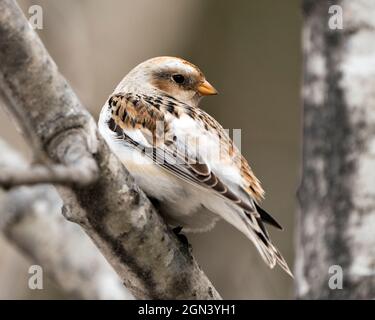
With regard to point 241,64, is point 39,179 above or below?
above

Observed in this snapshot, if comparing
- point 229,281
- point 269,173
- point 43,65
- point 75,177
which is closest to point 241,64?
point 269,173

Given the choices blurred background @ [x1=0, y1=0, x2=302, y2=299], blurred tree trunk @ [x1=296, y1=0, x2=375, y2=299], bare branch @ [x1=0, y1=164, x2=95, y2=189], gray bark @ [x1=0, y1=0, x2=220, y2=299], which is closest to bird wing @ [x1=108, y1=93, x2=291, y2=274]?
gray bark @ [x1=0, y1=0, x2=220, y2=299]

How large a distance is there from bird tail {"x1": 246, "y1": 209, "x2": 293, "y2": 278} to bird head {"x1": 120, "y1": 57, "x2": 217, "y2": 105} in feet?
5.14

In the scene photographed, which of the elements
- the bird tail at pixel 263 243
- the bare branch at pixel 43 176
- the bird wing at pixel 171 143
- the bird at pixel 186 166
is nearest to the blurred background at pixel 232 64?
the bird wing at pixel 171 143

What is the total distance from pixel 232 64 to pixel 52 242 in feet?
14.4

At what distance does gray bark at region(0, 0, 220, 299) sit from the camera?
351 cm

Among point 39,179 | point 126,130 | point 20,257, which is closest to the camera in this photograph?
point 39,179

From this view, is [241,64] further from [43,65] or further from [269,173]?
[43,65]

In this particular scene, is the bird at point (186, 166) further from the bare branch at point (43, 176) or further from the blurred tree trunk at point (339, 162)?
the bare branch at point (43, 176)

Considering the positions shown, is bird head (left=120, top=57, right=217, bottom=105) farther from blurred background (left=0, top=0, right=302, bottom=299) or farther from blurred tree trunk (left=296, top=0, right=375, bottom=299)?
blurred background (left=0, top=0, right=302, bottom=299)

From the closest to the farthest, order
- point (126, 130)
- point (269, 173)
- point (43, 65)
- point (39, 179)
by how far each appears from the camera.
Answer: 1. point (39, 179)
2. point (43, 65)
3. point (126, 130)
4. point (269, 173)

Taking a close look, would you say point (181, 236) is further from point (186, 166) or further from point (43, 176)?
point (43, 176)
